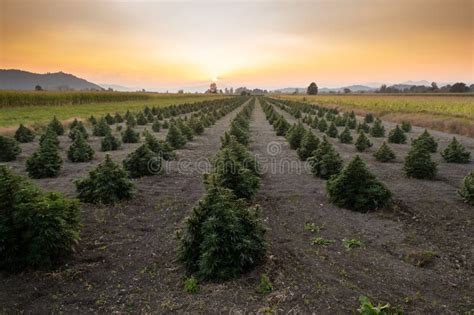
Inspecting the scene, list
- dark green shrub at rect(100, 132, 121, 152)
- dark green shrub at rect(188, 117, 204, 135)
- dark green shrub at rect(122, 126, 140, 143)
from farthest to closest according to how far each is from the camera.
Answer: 1. dark green shrub at rect(188, 117, 204, 135)
2. dark green shrub at rect(122, 126, 140, 143)
3. dark green shrub at rect(100, 132, 121, 152)

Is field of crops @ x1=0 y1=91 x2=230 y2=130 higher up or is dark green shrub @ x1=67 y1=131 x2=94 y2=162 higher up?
field of crops @ x1=0 y1=91 x2=230 y2=130

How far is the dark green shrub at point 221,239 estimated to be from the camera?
5.70 meters

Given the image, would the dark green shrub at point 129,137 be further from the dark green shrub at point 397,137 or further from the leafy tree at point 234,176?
the dark green shrub at point 397,137

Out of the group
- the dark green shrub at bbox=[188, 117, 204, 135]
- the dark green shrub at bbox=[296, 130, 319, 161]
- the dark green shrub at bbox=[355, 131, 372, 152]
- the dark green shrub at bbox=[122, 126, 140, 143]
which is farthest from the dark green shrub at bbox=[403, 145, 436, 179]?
the dark green shrub at bbox=[188, 117, 204, 135]

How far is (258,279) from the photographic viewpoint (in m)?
5.70

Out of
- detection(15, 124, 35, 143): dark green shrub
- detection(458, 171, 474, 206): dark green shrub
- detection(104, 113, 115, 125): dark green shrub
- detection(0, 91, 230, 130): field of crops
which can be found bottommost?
detection(458, 171, 474, 206): dark green shrub

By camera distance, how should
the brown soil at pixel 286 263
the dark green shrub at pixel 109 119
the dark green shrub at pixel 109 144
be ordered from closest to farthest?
the brown soil at pixel 286 263, the dark green shrub at pixel 109 144, the dark green shrub at pixel 109 119

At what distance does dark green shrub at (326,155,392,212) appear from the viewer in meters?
9.21

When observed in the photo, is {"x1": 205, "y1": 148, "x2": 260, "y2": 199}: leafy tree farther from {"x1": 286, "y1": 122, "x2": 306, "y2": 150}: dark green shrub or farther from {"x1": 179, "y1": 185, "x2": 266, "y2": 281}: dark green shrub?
{"x1": 286, "y1": 122, "x2": 306, "y2": 150}: dark green shrub

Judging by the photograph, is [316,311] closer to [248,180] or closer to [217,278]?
[217,278]

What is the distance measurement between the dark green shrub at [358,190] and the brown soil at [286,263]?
34 centimetres

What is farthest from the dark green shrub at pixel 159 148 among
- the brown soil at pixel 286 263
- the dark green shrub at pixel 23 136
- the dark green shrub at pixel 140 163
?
the dark green shrub at pixel 23 136

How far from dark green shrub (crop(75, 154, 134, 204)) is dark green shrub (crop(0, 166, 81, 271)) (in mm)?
2995

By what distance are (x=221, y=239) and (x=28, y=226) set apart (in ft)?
10.7
